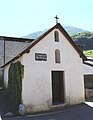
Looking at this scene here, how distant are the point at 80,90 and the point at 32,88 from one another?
5123 millimetres

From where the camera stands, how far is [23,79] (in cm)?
1664

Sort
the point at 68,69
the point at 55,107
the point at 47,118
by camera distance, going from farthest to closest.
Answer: the point at 68,69 < the point at 55,107 < the point at 47,118

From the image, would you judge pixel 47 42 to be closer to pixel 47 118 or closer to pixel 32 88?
pixel 32 88

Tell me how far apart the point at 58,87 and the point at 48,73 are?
8.06ft

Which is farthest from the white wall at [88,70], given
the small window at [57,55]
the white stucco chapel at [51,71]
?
the small window at [57,55]

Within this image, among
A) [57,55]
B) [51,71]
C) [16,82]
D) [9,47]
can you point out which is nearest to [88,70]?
[57,55]

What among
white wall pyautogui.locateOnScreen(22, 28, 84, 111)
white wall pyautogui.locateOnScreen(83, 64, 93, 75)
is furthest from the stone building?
white wall pyautogui.locateOnScreen(83, 64, 93, 75)

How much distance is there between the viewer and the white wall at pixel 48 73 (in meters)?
16.8

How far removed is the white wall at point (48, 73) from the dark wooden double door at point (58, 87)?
370mm

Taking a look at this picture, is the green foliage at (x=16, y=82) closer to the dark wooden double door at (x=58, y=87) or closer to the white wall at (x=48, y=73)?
the white wall at (x=48, y=73)

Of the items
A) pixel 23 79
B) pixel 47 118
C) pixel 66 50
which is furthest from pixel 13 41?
pixel 47 118

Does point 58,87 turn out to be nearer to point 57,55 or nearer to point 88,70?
point 57,55

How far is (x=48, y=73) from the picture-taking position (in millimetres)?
18047

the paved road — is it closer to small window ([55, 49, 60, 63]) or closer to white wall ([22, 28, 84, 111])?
white wall ([22, 28, 84, 111])
